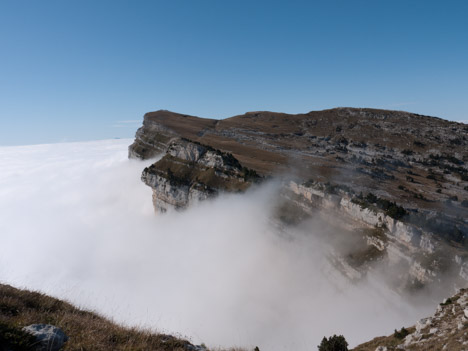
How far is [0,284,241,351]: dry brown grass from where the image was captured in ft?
24.7

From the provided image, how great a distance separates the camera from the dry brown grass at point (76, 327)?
7523 millimetres

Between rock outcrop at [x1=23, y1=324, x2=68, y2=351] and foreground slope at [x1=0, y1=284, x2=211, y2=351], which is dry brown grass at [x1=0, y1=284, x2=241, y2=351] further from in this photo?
rock outcrop at [x1=23, y1=324, x2=68, y2=351]

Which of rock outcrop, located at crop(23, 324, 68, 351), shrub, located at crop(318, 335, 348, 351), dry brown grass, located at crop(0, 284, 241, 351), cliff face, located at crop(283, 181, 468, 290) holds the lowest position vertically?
shrub, located at crop(318, 335, 348, 351)

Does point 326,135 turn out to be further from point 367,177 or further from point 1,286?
point 1,286

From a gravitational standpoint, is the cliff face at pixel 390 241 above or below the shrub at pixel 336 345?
above

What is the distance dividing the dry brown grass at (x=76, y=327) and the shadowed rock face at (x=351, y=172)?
43.6 m

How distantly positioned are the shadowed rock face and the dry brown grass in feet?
143

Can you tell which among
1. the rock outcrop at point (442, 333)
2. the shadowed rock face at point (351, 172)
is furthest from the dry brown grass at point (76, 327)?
the shadowed rock face at point (351, 172)

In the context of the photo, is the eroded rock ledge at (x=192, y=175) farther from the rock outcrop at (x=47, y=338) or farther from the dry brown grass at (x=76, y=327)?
the rock outcrop at (x=47, y=338)

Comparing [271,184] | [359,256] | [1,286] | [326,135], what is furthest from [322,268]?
[326,135]

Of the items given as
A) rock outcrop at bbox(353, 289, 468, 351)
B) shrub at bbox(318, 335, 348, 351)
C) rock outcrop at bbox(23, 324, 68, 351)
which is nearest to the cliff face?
rock outcrop at bbox(353, 289, 468, 351)

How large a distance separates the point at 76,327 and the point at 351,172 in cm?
8181

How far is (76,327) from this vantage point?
331 inches

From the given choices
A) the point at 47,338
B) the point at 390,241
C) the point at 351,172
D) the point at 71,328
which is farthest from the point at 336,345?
the point at 351,172
